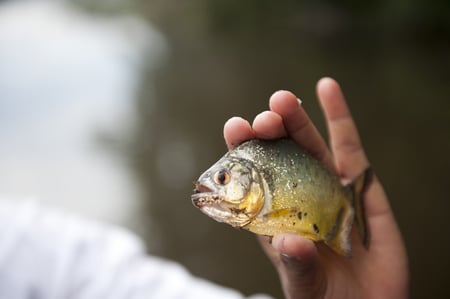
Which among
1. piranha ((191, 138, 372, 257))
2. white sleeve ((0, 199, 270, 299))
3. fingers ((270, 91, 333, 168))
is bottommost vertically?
white sleeve ((0, 199, 270, 299))

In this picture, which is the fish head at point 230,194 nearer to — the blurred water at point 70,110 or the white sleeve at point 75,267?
the white sleeve at point 75,267

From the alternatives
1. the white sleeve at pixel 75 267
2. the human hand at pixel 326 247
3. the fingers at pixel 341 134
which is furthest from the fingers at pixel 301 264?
the white sleeve at pixel 75 267

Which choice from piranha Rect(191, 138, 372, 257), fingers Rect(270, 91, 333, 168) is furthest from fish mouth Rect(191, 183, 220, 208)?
fingers Rect(270, 91, 333, 168)

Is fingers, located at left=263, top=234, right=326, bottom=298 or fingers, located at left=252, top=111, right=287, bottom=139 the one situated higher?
fingers, located at left=252, top=111, right=287, bottom=139

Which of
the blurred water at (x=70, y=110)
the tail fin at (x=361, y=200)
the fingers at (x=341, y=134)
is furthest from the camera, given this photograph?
the blurred water at (x=70, y=110)

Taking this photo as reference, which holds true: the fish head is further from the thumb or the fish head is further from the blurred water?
the blurred water

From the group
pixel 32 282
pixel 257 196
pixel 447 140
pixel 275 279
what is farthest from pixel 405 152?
pixel 257 196

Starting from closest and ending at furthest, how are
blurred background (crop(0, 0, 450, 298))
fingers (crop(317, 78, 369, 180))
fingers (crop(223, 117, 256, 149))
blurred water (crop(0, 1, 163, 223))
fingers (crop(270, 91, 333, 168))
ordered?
fingers (crop(223, 117, 256, 149)) → fingers (crop(270, 91, 333, 168)) → fingers (crop(317, 78, 369, 180)) → blurred background (crop(0, 0, 450, 298)) → blurred water (crop(0, 1, 163, 223))

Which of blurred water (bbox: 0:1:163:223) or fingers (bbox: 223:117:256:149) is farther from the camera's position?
blurred water (bbox: 0:1:163:223)
